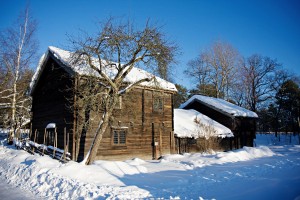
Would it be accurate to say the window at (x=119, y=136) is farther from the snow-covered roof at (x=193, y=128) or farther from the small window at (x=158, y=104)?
the snow-covered roof at (x=193, y=128)

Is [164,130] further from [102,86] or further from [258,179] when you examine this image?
[258,179]

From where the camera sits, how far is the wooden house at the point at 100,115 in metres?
15.4

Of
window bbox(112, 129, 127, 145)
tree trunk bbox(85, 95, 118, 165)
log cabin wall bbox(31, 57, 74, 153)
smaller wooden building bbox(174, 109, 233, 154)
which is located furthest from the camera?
smaller wooden building bbox(174, 109, 233, 154)

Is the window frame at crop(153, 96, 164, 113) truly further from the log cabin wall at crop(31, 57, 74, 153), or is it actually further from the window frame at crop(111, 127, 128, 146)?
the log cabin wall at crop(31, 57, 74, 153)

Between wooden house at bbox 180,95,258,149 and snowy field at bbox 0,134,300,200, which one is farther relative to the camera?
wooden house at bbox 180,95,258,149

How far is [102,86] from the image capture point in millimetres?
14375

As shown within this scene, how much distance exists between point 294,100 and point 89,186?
47509mm

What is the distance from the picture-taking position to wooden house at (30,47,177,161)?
1537cm

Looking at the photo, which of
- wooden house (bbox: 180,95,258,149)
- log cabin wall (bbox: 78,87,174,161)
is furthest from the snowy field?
wooden house (bbox: 180,95,258,149)

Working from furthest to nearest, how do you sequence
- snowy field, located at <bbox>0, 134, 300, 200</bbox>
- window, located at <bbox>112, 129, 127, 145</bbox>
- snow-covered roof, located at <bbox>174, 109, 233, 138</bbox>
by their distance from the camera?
snow-covered roof, located at <bbox>174, 109, 233, 138</bbox>
window, located at <bbox>112, 129, 127, 145</bbox>
snowy field, located at <bbox>0, 134, 300, 200</bbox>

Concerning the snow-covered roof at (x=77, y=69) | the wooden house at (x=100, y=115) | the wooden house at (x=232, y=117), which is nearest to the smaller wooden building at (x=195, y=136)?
the wooden house at (x=100, y=115)

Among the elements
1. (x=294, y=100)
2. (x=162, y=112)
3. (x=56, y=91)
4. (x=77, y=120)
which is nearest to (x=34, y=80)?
(x=56, y=91)

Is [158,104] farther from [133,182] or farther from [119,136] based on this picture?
[133,182]

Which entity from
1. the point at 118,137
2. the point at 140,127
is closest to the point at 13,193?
the point at 118,137
